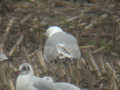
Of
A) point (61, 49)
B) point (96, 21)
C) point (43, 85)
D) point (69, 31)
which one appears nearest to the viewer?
point (43, 85)

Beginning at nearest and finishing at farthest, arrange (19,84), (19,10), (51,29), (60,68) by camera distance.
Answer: (19,84), (60,68), (51,29), (19,10)

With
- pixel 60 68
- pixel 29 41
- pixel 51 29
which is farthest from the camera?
pixel 29 41

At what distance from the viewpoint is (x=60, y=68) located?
5891 millimetres

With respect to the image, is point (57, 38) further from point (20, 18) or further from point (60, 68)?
point (20, 18)

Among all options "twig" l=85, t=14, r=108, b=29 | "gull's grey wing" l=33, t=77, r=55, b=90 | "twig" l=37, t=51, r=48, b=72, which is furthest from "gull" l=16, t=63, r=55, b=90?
"twig" l=85, t=14, r=108, b=29

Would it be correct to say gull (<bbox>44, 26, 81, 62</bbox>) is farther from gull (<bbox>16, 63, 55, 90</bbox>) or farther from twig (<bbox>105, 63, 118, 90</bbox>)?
gull (<bbox>16, 63, 55, 90</bbox>)

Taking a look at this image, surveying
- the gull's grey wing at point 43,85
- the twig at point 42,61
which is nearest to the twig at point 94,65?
the twig at point 42,61

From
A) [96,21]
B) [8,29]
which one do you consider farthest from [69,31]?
[8,29]

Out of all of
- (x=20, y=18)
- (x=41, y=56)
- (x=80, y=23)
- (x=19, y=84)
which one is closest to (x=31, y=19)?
(x=20, y=18)

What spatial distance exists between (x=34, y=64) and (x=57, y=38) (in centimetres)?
45

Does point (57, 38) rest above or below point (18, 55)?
above

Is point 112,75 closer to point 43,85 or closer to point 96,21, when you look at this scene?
point 43,85

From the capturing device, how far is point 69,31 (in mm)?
7430

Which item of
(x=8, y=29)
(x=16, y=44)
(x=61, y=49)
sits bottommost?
(x=16, y=44)
